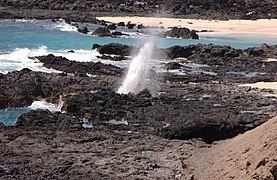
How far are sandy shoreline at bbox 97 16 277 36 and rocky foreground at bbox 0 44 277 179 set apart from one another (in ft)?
87.3

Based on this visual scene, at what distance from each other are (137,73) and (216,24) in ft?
109

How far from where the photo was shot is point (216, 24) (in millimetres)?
57906

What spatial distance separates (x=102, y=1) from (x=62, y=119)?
190 ft

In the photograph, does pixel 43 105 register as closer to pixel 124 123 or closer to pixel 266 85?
pixel 124 123

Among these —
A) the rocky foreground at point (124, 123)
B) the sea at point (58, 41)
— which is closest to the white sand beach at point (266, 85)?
the rocky foreground at point (124, 123)

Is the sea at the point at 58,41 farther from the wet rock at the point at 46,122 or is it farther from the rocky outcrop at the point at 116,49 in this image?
the wet rock at the point at 46,122

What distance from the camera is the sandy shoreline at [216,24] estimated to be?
54.4 meters

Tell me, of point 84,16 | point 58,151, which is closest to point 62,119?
point 58,151

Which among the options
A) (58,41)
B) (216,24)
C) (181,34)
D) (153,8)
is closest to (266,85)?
(58,41)

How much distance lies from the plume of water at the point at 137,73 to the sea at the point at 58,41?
1091mm

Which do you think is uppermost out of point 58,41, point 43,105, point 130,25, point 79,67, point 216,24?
point 43,105

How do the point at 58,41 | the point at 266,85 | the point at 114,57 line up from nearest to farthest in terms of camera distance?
the point at 266,85 < the point at 114,57 < the point at 58,41

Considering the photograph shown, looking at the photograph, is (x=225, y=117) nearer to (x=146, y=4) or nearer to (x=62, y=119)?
(x=62, y=119)

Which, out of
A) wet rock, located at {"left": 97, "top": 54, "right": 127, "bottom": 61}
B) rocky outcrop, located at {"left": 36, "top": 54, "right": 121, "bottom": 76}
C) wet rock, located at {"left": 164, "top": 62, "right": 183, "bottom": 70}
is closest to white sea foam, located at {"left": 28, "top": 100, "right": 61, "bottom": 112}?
rocky outcrop, located at {"left": 36, "top": 54, "right": 121, "bottom": 76}
